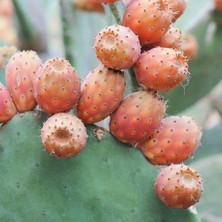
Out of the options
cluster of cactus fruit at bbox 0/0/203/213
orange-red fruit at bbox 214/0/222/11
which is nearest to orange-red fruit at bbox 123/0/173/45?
cluster of cactus fruit at bbox 0/0/203/213

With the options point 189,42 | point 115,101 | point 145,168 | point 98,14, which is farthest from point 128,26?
point 98,14

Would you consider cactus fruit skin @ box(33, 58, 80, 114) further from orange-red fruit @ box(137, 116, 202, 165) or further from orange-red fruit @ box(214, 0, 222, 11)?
orange-red fruit @ box(214, 0, 222, 11)

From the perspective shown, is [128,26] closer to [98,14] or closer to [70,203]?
[70,203]

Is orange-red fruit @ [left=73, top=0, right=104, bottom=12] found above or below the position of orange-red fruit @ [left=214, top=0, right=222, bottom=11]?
above

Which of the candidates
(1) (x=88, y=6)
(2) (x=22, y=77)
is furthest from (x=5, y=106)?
(1) (x=88, y=6)

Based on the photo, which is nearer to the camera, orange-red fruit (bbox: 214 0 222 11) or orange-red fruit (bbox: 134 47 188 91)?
orange-red fruit (bbox: 134 47 188 91)

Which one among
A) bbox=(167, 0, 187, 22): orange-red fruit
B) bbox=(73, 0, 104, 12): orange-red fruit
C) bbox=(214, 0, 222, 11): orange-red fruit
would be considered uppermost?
bbox=(167, 0, 187, 22): orange-red fruit

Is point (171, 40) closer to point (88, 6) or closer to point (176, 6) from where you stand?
point (176, 6)
